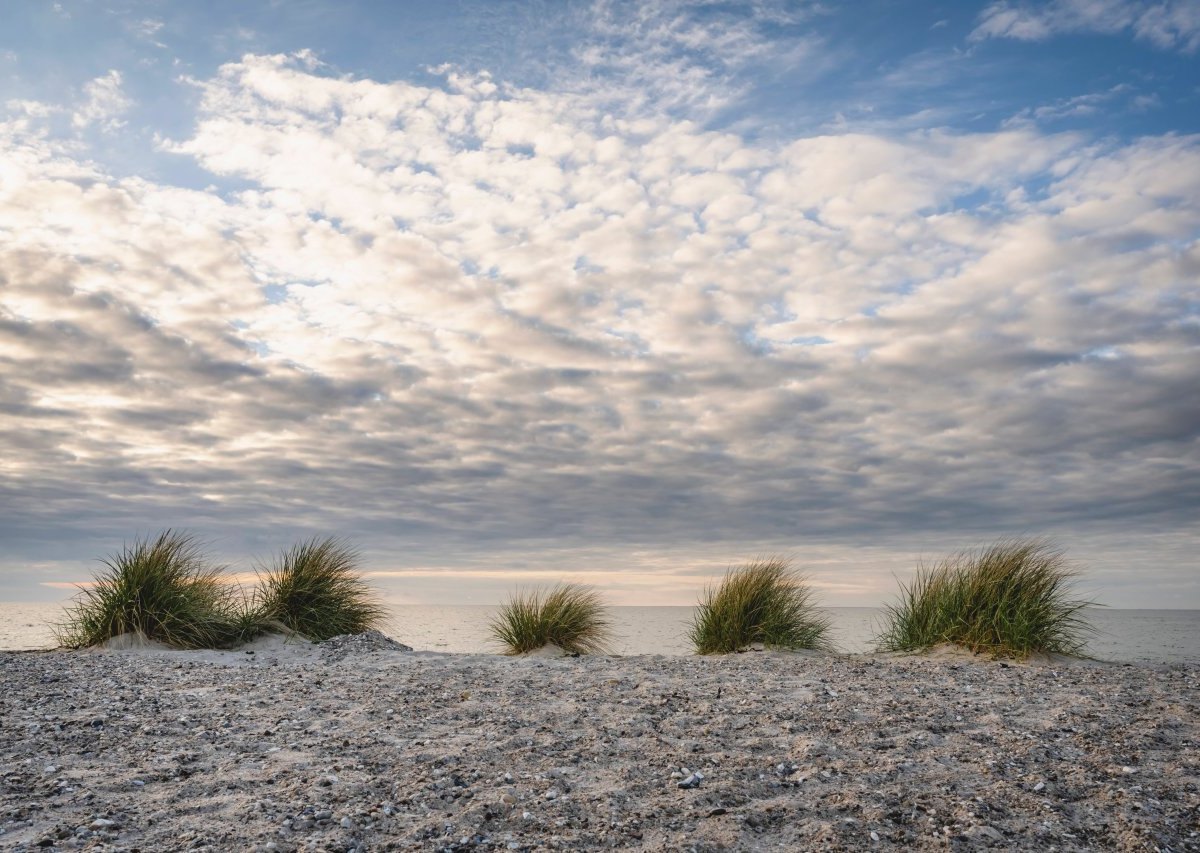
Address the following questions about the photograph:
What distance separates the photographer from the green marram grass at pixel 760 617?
10.1 metres

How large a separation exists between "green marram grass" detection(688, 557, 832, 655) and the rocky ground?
243 cm

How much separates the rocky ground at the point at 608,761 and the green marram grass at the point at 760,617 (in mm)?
2434

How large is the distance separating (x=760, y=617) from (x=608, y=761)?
5785mm

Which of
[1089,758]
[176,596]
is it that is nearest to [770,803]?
[1089,758]

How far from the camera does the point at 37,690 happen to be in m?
7.17

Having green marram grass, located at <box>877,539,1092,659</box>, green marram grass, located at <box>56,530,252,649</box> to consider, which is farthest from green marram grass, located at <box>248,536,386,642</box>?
green marram grass, located at <box>877,539,1092,659</box>

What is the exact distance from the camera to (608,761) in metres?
4.84

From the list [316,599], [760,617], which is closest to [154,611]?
[316,599]

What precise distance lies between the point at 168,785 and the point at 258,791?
0.58 m

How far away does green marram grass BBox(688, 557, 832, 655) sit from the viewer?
10.1 meters

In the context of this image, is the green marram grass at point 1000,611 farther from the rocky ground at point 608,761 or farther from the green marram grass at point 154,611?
the green marram grass at point 154,611

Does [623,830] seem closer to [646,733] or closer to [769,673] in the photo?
[646,733]

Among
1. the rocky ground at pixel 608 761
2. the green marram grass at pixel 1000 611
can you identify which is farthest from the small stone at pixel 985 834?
the green marram grass at pixel 1000 611

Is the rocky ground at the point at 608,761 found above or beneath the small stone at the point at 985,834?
above
